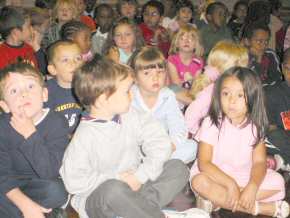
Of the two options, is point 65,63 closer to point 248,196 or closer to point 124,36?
point 124,36

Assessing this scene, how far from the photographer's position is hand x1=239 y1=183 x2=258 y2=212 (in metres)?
1.95

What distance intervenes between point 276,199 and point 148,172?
787mm

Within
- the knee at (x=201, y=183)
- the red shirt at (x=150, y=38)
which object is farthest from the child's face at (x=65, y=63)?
the red shirt at (x=150, y=38)

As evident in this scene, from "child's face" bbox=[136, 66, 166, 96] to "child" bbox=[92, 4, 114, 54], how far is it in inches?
65.2

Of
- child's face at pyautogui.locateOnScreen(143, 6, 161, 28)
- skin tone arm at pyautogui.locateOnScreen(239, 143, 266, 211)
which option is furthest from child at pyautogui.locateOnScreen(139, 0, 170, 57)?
skin tone arm at pyautogui.locateOnScreen(239, 143, 266, 211)

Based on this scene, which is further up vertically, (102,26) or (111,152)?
(102,26)

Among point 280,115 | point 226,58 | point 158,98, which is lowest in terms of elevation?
point 280,115

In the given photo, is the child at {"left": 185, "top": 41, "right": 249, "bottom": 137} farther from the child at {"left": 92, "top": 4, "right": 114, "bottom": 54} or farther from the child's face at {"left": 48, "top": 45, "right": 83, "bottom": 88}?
the child at {"left": 92, "top": 4, "right": 114, "bottom": 54}

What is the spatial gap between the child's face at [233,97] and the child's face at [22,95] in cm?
92

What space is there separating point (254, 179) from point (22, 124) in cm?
118

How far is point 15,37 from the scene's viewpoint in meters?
3.21

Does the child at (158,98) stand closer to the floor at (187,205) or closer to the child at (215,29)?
the floor at (187,205)

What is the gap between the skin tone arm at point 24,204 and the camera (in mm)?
1740

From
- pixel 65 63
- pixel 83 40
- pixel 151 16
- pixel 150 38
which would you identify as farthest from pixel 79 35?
pixel 151 16
